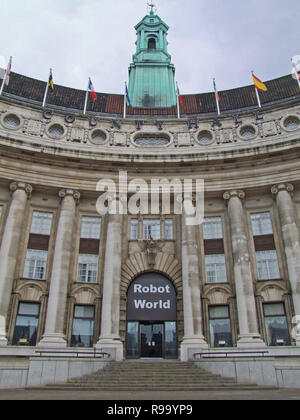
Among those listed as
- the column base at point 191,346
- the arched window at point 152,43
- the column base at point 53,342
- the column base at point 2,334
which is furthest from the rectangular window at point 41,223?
the arched window at point 152,43

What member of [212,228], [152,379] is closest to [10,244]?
[152,379]

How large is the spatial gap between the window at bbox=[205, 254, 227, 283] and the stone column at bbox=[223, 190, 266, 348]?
4.74 feet

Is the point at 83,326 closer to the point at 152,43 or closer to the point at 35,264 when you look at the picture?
the point at 35,264

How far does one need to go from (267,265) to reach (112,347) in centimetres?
1230

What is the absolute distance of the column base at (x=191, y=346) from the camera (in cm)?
2197

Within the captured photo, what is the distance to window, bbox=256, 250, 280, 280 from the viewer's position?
2491cm

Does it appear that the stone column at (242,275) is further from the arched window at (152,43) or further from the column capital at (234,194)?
the arched window at (152,43)

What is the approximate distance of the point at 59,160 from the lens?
26.7 metres

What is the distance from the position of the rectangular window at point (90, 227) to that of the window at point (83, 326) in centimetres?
539

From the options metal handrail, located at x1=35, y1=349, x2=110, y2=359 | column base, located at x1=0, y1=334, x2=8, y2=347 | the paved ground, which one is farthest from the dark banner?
the paved ground

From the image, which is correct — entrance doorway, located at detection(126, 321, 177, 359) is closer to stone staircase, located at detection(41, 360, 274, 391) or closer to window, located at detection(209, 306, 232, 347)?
window, located at detection(209, 306, 232, 347)

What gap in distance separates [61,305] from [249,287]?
12.7m

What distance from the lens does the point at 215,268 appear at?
26.1 metres
